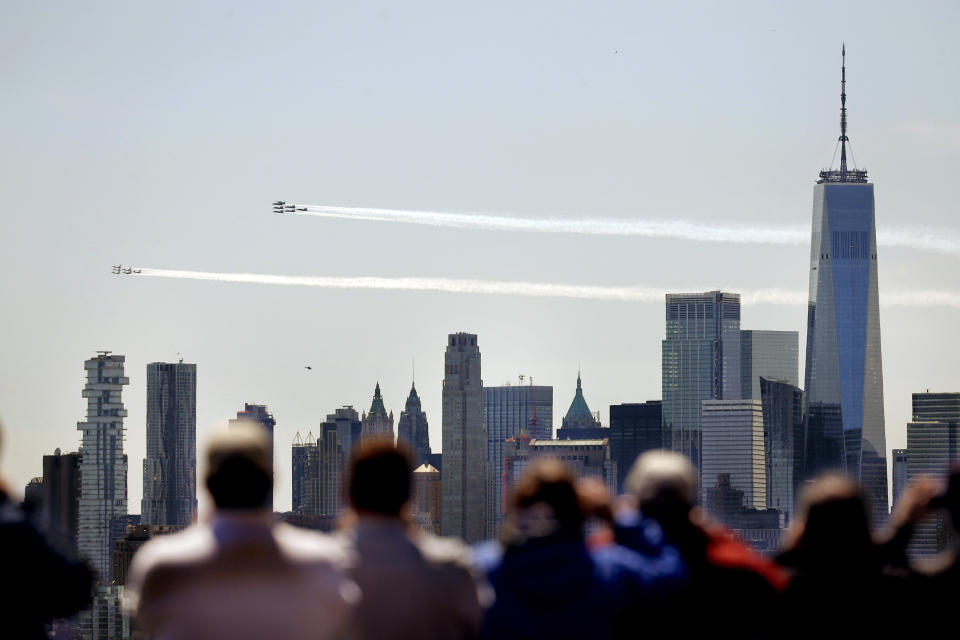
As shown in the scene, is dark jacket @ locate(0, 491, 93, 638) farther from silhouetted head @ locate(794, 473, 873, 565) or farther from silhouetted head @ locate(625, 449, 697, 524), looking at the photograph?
silhouetted head @ locate(794, 473, 873, 565)

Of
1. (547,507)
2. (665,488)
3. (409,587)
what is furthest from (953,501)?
(409,587)

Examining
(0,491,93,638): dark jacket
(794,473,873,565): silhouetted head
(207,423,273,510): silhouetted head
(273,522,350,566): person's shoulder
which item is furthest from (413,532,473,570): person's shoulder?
(794,473,873,565): silhouetted head

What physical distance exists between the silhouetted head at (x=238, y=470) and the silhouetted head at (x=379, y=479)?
72 centimetres

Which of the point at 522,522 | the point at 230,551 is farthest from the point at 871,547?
the point at 230,551

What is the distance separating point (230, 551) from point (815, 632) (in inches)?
159

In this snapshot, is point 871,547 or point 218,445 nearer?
point 218,445

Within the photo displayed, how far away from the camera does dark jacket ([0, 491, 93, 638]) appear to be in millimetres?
11578

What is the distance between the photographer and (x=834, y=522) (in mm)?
12383

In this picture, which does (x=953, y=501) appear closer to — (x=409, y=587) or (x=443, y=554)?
(x=443, y=554)

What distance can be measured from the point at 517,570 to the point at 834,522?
7.10ft

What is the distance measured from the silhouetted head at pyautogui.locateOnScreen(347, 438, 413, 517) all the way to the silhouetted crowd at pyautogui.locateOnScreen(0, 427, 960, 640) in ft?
0.04

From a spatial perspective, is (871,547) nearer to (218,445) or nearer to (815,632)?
(815,632)

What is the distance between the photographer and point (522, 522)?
12.1 m

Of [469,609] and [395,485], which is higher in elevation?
[395,485]
